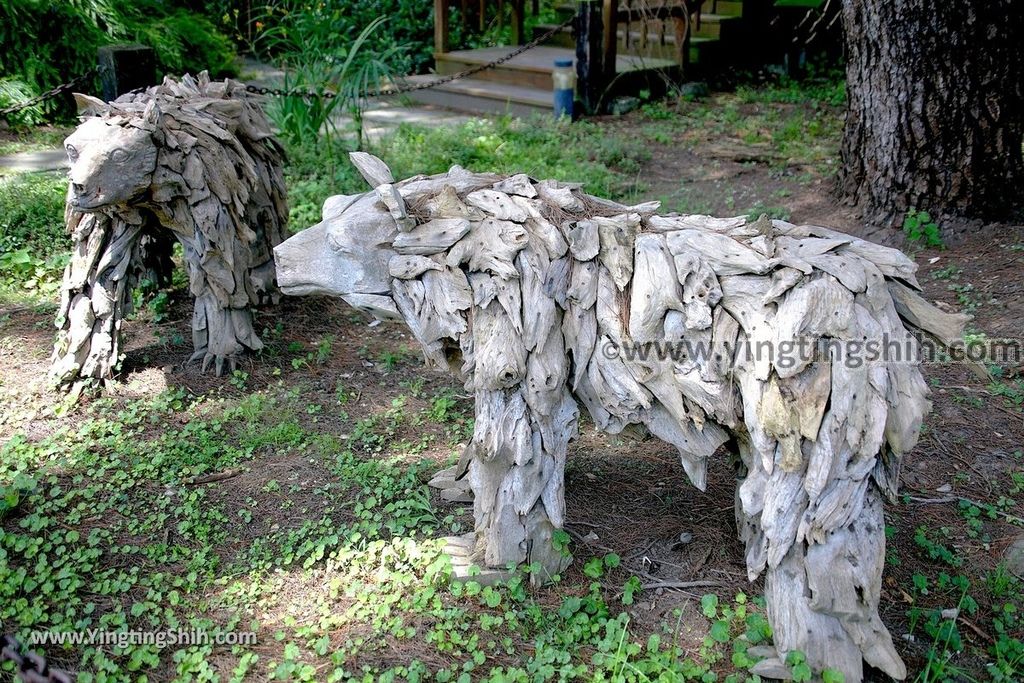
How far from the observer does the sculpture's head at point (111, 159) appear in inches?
160

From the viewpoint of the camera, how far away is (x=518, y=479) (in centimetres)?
308

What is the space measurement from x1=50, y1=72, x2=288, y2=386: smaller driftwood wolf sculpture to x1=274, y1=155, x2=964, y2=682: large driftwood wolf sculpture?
168cm

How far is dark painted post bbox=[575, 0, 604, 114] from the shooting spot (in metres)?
8.52

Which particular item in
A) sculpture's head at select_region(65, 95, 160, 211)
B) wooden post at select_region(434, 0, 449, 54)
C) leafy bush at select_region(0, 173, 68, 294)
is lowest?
leafy bush at select_region(0, 173, 68, 294)

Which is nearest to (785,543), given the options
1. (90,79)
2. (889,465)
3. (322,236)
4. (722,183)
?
(889,465)

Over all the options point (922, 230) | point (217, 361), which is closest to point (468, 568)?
point (217, 361)

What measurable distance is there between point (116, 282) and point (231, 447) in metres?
1.13

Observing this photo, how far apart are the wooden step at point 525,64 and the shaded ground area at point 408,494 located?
4.31m

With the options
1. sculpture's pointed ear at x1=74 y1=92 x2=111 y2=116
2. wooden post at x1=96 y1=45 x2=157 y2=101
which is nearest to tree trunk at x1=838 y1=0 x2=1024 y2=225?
sculpture's pointed ear at x1=74 y1=92 x2=111 y2=116

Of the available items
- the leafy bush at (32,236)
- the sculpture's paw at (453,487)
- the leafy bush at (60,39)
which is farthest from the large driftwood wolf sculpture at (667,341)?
the leafy bush at (60,39)

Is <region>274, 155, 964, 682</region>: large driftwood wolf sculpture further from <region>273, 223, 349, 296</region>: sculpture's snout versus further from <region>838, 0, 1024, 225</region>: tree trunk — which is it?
<region>838, 0, 1024, 225</region>: tree trunk

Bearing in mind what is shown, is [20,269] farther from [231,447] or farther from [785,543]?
[785,543]

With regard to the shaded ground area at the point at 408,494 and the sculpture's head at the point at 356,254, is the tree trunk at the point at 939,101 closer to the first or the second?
the shaded ground area at the point at 408,494

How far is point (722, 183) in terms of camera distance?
6.98 m
